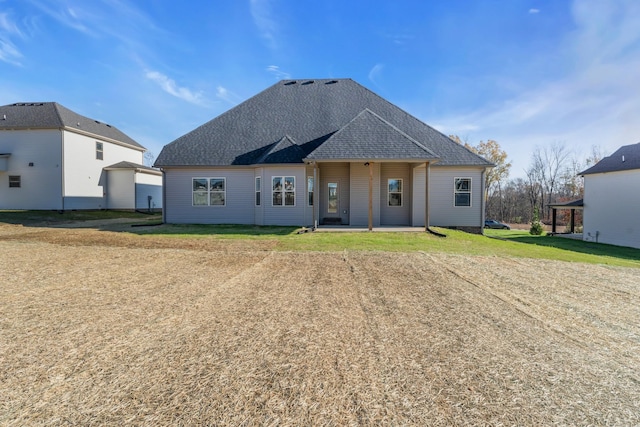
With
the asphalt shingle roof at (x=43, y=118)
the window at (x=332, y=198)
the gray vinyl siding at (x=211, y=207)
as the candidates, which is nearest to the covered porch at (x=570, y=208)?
the window at (x=332, y=198)

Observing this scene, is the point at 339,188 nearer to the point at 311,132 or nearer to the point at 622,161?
the point at 311,132

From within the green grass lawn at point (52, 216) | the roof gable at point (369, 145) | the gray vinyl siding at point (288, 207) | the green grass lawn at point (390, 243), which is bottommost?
the green grass lawn at point (390, 243)

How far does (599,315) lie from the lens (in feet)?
15.2

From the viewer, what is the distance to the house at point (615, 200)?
18578 mm

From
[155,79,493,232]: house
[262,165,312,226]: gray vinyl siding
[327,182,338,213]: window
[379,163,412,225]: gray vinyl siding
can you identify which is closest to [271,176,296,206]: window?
[155,79,493,232]: house

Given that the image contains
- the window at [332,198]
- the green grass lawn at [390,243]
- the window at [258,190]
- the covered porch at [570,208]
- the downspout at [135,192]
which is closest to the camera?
the green grass lawn at [390,243]

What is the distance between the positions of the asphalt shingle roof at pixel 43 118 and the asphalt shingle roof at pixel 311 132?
13149 mm

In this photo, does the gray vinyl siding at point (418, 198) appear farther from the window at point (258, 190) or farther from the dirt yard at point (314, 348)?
the dirt yard at point (314, 348)

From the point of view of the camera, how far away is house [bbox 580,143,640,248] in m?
18.6

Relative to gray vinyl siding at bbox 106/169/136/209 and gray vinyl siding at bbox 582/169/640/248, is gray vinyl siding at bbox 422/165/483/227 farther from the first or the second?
gray vinyl siding at bbox 106/169/136/209

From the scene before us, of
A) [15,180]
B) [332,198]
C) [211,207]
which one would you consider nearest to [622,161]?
[332,198]

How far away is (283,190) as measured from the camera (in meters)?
15.2

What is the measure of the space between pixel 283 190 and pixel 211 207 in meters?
4.41

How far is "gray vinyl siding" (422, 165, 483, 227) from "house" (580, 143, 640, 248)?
36.9 feet
